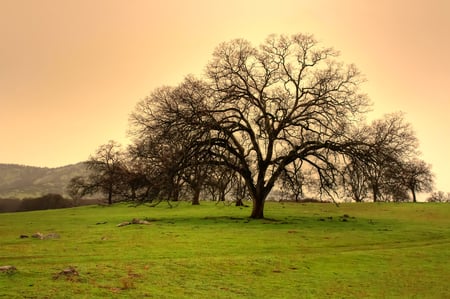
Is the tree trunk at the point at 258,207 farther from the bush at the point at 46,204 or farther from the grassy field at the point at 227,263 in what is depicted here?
the bush at the point at 46,204

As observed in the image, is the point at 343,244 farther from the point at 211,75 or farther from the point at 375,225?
the point at 211,75

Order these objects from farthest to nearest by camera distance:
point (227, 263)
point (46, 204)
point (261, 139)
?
point (46, 204), point (261, 139), point (227, 263)

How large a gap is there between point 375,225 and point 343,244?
44.1 ft

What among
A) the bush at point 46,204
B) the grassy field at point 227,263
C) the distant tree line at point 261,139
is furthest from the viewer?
the bush at point 46,204

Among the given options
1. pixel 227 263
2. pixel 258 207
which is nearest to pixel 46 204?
pixel 258 207

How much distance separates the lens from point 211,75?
44.4 metres

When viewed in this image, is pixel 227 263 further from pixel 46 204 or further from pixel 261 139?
pixel 46 204

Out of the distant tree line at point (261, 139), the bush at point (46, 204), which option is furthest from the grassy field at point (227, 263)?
the bush at point (46, 204)

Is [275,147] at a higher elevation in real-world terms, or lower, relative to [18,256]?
higher

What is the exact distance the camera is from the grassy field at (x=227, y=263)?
1641 cm

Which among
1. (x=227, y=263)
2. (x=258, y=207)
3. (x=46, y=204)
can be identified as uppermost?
(x=46, y=204)

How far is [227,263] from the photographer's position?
2131 centimetres

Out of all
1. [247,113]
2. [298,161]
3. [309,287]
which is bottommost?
[309,287]

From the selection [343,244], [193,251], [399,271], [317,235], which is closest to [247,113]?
[317,235]
